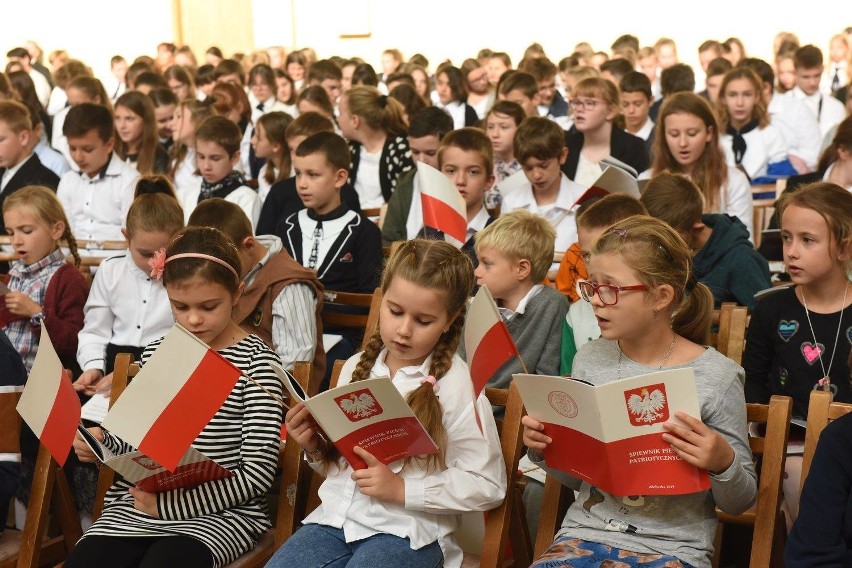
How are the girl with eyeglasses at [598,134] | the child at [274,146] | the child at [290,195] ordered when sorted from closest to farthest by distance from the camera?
the child at [290,195], the girl with eyeglasses at [598,134], the child at [274,146]

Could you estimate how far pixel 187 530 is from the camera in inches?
99.3

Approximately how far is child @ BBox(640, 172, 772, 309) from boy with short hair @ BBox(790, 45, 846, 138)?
18.7ft

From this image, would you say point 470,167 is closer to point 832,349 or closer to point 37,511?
point 832,349

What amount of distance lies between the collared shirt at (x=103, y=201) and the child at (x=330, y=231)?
1361 mm

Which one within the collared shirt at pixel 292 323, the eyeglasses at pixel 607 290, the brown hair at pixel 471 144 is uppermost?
the eyeglasses at pixel 607 290

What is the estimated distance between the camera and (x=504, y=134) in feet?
19.7

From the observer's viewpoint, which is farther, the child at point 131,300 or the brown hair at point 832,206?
the child at point 131,300

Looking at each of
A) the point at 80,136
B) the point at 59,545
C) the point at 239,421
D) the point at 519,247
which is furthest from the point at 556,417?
the point at 80,136

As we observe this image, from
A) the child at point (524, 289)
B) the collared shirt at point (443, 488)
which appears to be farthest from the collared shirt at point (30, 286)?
the collared shirt at point (443, 488)

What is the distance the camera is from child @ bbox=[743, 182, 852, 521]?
291 cm

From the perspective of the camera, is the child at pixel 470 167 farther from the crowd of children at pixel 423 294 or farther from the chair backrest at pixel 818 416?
the chair backrest at pixel 818 416

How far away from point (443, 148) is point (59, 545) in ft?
8.15

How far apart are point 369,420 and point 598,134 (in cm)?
386

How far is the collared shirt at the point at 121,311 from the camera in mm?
3746
